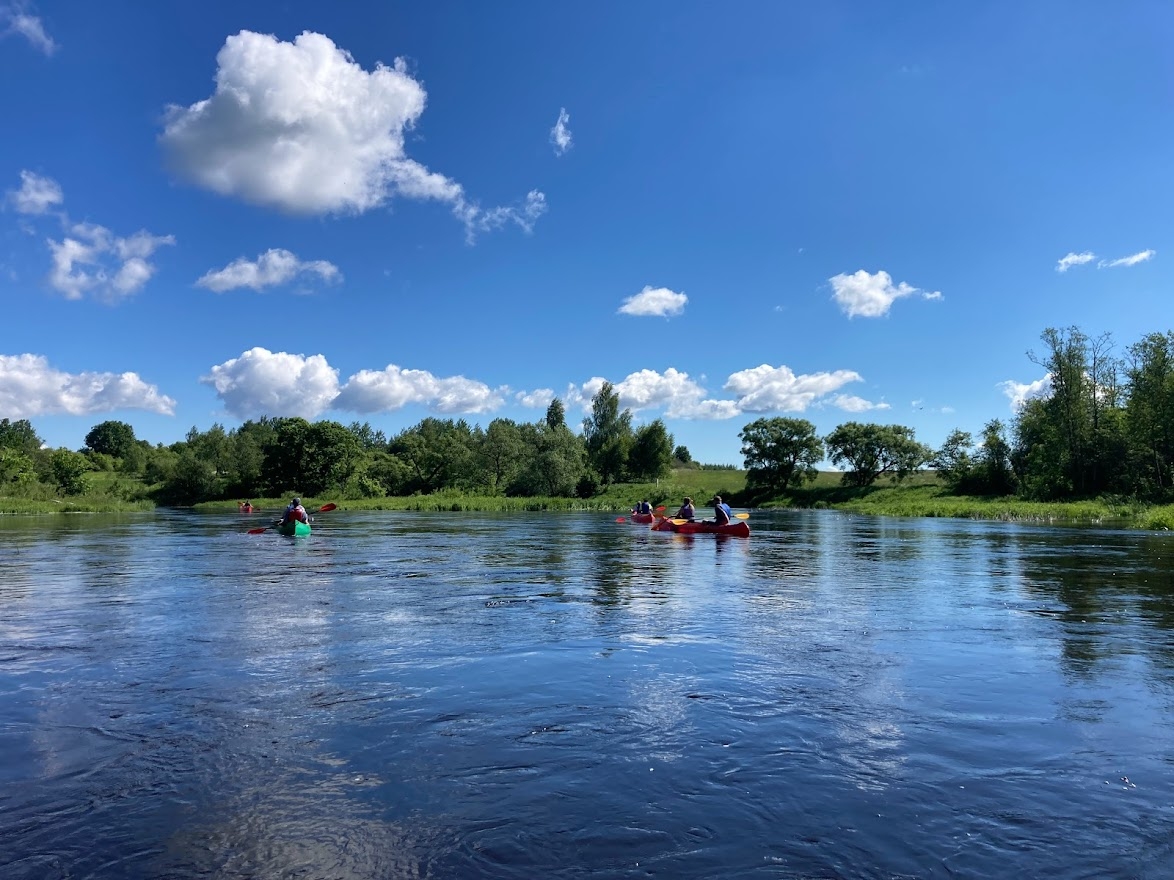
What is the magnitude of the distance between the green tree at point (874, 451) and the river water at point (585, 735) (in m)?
72.1

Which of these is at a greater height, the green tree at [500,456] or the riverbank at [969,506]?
the green tree at [500,456]

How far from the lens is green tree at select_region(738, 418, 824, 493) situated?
8738cm

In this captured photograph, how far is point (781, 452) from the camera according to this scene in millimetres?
88000

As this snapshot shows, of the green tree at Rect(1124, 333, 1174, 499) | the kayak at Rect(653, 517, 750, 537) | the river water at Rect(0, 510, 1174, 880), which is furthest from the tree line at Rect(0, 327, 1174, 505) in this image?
the river water at Rect(0, 510, 1174, 880)

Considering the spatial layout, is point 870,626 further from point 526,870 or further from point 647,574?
point 526,870

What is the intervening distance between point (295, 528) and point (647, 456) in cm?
7212

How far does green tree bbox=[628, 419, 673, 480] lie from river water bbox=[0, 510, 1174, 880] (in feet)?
276

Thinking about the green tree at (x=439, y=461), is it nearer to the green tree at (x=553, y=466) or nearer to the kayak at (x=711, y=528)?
the green tree at (x=553, y=466)

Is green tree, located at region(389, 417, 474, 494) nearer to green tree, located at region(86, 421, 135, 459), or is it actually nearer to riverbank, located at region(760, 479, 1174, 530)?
riverbank, located at region(760, 479, 1174, 530)

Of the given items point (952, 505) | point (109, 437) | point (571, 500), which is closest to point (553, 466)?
point (571, 500)

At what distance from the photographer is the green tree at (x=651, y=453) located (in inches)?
3890

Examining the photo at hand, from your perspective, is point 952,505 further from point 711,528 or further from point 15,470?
point 15,470

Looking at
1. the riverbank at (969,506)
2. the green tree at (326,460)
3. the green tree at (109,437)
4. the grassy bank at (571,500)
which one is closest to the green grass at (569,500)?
the grassy bank at (571,500)

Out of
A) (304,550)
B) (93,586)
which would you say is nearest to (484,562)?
(304,550)
